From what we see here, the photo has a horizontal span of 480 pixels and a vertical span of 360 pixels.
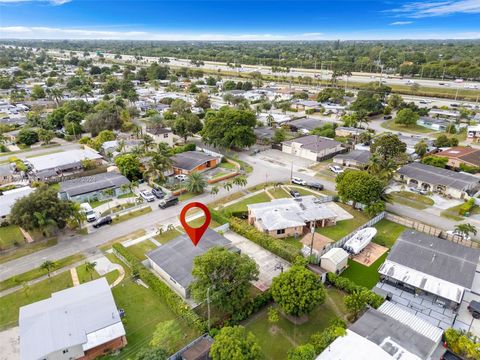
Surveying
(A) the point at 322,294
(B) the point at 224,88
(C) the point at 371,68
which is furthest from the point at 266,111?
(C) the point at 371,68

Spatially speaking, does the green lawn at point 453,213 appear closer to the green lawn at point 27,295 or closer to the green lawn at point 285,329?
the green lawn at point 285,329

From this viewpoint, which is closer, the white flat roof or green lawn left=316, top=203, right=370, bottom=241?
the white flat roof

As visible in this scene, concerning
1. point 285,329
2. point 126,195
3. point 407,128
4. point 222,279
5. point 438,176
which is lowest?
point 285,329

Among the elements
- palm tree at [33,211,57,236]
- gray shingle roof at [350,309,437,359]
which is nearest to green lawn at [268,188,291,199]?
gray shingle roof at [350,309,437,359]

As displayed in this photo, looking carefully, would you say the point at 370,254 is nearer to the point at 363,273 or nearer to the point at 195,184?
the point at 363,273

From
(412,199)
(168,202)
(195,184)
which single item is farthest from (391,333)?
(195,184)

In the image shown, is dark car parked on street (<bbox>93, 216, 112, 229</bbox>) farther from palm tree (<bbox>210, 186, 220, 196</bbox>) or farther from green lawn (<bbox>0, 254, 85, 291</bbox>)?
palm tree (<bbox>210, 186, 220, 196</bbox>)
